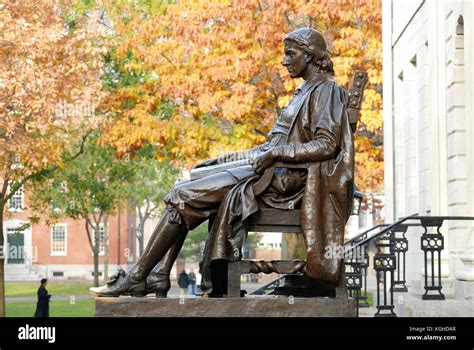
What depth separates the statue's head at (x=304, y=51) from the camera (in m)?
8.33

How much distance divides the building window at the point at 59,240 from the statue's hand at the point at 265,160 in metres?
72.6

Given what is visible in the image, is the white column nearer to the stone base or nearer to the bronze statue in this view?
the bronze statue

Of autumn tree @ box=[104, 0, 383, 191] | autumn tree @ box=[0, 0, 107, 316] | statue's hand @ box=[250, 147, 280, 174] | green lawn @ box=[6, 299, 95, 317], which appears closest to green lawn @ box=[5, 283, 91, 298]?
green lawn @ box=[6, 299, 95, 317]

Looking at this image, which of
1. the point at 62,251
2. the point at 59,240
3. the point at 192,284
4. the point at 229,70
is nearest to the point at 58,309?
the point at 192,284

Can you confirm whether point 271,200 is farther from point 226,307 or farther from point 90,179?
point 90,179

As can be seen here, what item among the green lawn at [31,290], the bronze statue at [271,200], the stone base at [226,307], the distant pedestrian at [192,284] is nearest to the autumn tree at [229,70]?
the bronze statue at [271,200]

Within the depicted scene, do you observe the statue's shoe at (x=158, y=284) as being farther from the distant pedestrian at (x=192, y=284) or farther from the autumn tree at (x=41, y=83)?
the distant pedestrian at (x=192, y=284)

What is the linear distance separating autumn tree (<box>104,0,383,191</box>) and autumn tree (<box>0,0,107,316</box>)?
1187 mm

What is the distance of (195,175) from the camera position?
8078 mm

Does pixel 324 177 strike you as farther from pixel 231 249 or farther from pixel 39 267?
pixel 39 267

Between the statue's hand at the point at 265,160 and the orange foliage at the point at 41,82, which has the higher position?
the orange foliage at the point at 41,82

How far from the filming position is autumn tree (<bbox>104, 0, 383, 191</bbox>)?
25609 millimetres

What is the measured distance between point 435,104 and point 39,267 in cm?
6523
